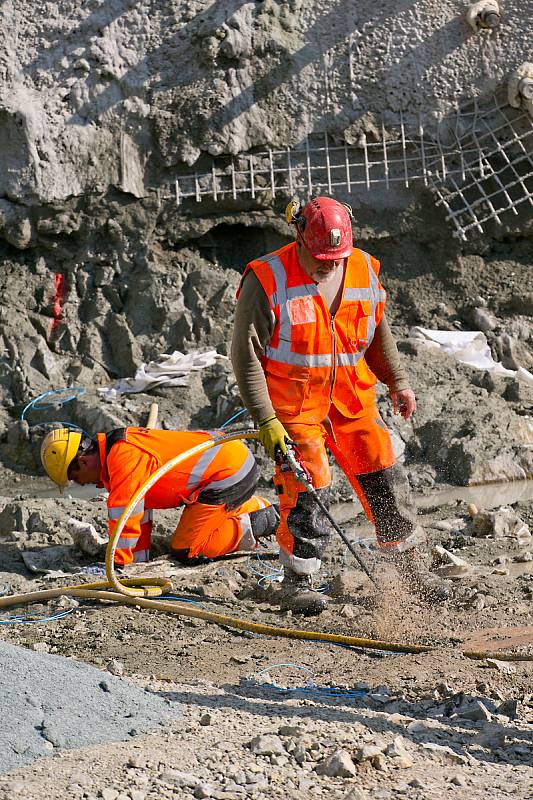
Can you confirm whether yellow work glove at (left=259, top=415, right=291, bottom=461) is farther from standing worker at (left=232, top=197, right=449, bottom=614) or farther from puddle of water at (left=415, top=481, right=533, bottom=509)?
puddle of water at (left=415, top=481, right=533, bottom=509)

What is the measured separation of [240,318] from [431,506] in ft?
10.5

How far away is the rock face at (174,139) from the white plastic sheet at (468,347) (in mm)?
314

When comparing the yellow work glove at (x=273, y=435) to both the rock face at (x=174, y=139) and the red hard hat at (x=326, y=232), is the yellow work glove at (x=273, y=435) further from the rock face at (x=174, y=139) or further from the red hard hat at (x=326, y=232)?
the rock face at (x=174, y=139)

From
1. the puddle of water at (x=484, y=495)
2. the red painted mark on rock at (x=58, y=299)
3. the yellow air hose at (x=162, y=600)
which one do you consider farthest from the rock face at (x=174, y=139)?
the yellow air hose at (x=162, y=600)

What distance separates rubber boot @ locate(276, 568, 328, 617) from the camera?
5.36 m

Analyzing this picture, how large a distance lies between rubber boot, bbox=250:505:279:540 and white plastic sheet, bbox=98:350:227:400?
12.0 ft

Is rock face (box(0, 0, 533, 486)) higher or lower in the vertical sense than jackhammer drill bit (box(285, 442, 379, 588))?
higher

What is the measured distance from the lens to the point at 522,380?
10.1 metres

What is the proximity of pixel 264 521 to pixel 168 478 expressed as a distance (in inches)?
31.6

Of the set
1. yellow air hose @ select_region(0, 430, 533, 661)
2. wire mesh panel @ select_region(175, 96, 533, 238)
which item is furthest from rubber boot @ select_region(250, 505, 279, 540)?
wire mesh panel @ select_region(175, 96, 533, 238)

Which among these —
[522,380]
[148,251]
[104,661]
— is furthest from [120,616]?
[148,251]

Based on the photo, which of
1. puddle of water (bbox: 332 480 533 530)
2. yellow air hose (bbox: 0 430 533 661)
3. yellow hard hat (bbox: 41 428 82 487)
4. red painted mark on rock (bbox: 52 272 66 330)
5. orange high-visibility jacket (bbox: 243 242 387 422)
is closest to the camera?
yellow air hose (bbox: 0 430 533 661)

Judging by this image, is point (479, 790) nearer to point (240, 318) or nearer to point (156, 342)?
point (240, 318)

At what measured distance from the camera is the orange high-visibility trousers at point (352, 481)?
17.1 ft
